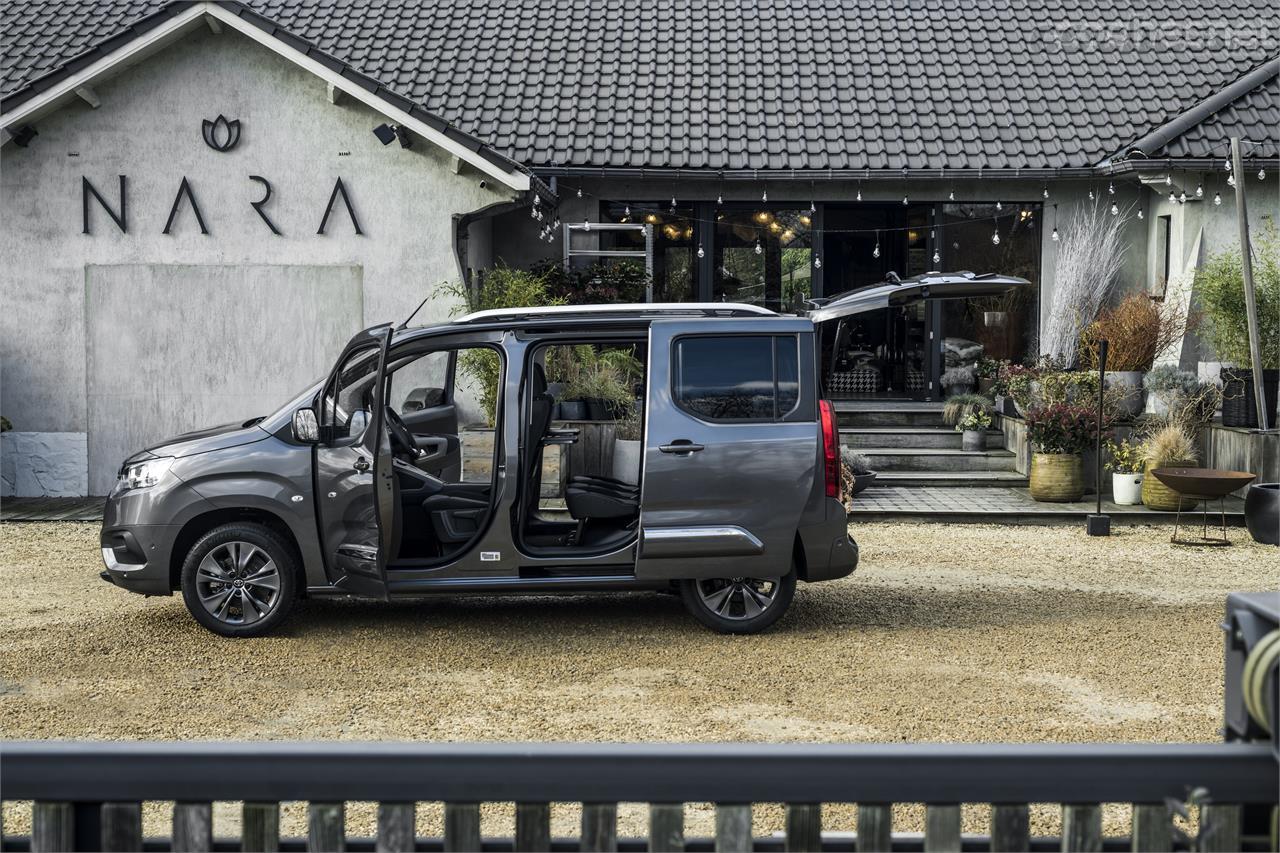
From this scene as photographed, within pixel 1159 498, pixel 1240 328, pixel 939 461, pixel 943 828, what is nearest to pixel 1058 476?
pixel 1159 498

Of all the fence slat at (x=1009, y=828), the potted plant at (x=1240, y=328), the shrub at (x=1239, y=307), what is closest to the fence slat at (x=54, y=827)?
the fence slat at (x=1009, y=828)

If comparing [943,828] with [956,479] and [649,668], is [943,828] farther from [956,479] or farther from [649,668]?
[956,479]

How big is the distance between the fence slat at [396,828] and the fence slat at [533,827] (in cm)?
21

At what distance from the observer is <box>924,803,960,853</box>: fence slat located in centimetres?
273

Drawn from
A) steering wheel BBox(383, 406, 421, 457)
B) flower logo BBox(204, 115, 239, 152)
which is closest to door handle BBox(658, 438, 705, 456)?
steering wheel BBox(383, 406, 421, 457)

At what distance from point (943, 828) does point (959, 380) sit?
15130mm

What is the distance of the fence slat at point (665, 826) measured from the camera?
2730mm

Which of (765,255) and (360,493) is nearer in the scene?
(360,493)

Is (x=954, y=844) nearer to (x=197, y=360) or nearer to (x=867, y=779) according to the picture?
(x=867, y=779)

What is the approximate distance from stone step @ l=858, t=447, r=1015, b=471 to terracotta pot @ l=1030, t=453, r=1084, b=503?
1283mm

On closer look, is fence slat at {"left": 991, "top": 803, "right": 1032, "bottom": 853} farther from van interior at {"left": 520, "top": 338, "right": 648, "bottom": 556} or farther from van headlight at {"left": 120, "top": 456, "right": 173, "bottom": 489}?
van headlight at {"left": 120, "top": 456, "right": 173, "bottom": 489}

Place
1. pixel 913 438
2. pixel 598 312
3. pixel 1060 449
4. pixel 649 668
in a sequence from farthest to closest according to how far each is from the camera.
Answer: pixel 913 438, pixel 1060 449, pixel 598 312, pixel 649 668

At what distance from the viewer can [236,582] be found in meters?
8.27

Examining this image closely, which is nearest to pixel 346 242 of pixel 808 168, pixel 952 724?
pixel 808 168
